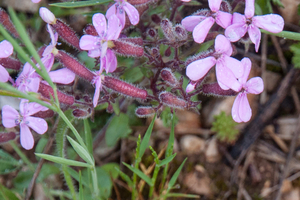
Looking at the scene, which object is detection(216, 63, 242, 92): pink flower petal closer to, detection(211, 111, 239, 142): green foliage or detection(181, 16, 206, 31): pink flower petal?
detection(181, 16, 206, 31): pink flower petal

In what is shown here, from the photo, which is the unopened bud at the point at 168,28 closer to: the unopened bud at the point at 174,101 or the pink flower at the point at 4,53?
the unopened bud at the point at 174,101

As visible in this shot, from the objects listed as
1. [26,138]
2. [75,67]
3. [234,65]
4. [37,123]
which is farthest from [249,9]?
[26,138]

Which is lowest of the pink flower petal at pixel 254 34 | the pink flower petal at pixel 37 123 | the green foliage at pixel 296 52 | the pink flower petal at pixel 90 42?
the green foliage at pixel 296 52

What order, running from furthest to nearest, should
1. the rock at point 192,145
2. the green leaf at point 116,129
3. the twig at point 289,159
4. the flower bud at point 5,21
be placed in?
the rock at point 192,145
the twig at point 289,159
the green leaf at point 116,129
the flower bud at point 5,21

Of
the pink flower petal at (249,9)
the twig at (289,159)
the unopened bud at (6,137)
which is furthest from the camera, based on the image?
the twig at (289,159)

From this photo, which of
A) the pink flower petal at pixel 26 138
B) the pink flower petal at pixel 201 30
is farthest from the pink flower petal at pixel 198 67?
the pink flower petal at pixel 26 138

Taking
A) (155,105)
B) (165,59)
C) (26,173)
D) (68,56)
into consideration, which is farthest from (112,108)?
(26,173)

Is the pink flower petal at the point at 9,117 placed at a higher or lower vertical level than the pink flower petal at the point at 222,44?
lower
